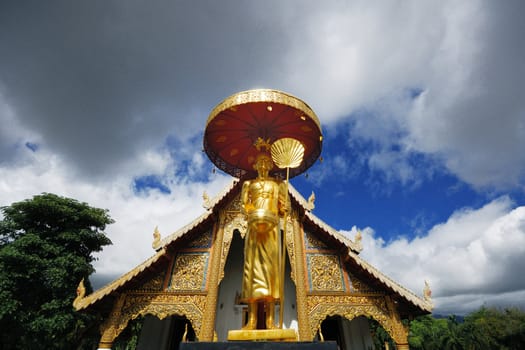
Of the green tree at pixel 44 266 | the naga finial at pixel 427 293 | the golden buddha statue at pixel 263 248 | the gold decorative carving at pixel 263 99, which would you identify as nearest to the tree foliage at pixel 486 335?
the naga finial at pixel 427 293

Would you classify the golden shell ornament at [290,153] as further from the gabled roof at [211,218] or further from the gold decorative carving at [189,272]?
the gold decorative carving at [189,272]

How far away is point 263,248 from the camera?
12.1ft

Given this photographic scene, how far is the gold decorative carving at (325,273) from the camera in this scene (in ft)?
19.6

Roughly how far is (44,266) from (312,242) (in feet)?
31.0

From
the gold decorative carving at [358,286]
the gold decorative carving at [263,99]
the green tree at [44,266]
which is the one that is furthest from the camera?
the green tree at [44,266]

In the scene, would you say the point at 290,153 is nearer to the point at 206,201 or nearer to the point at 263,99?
the point at 263,99

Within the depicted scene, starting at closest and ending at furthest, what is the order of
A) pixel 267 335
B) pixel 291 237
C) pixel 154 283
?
pixel 267 335, pixel 154 283, pixel 291 237

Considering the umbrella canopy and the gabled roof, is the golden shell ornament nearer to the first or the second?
the umbrella canopy

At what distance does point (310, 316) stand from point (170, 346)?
4900mm

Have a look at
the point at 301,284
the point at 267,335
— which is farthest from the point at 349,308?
the point at 267,335

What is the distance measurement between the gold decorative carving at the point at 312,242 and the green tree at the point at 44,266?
780 cm

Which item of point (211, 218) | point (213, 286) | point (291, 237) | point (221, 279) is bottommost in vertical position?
point (213, 286)

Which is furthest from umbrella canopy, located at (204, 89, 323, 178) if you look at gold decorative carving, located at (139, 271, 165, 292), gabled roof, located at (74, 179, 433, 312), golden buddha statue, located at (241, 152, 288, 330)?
gold decorative carving, located at (139, 271, 165, 292)

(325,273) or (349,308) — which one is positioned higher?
(325,273)
